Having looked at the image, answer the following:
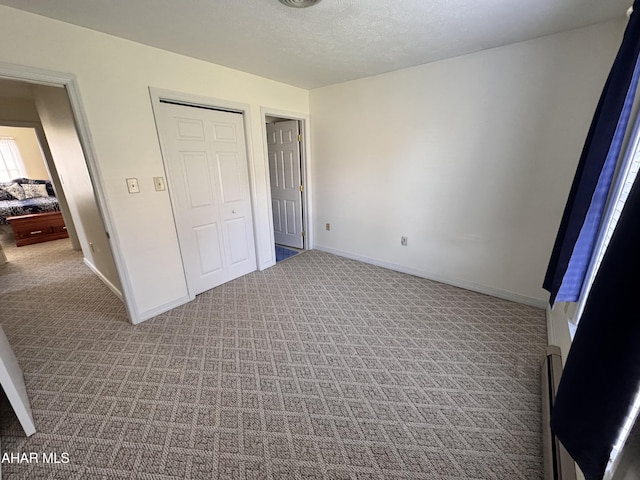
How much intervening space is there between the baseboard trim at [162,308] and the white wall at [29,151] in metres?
7.62

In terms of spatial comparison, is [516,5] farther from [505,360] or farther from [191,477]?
[191,477]

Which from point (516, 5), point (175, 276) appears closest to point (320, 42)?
point (516, 5)

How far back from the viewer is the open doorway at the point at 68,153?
2654 mm

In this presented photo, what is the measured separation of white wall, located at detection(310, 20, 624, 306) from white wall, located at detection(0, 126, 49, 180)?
8.25 metres

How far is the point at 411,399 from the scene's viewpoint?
1664 mm

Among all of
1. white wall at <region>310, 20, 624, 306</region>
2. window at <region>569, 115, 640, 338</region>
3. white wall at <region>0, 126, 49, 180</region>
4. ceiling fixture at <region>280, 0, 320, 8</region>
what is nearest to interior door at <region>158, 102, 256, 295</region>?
white wall at <region>310, 20, 624, 306</region>

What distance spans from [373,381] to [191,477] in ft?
3.81

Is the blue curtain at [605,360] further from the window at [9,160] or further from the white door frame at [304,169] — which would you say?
the window at [9,160]

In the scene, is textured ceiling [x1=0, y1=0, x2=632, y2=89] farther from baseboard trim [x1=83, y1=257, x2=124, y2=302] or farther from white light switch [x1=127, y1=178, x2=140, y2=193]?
baseboard trim [x1=83, y1=257, x2=124, y2=302]

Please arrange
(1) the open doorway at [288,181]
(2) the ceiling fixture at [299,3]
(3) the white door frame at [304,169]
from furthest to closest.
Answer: (1) the open doorway at [288,181], (3) the white door frame at [304,169], (2) the ceiling fixture at [299,3]

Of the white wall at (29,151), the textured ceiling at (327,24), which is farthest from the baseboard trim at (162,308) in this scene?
the white wall at (29,151)

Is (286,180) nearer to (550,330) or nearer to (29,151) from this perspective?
(550,330)

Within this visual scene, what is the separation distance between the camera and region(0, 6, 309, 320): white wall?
1.78 m

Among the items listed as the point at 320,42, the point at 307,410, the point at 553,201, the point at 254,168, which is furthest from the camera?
the point at 254,168
